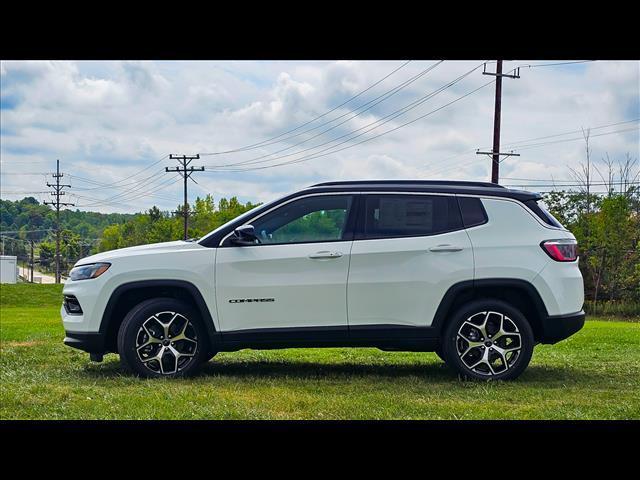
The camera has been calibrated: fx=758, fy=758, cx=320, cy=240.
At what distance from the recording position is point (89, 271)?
730 centimetres

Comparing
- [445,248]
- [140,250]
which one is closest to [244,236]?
[140,250]

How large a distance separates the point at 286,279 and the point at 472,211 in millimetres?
1889

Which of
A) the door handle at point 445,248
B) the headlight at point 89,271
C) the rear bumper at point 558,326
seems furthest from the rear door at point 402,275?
the headlight at point 89,271

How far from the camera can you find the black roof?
7.26 m

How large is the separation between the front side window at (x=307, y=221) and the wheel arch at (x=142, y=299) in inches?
33.1

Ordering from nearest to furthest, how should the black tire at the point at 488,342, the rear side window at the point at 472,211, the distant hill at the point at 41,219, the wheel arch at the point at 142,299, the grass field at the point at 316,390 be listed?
1. the grass field at the point at 316,390
2. the black tire at the point at 488,342
3. the wheel arch at the point at 142,299
4. the rear side window at the point at 472,211
5. the distant hill at the point at 41,219

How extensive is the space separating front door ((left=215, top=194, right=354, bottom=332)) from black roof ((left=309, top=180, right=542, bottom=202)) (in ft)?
1.12

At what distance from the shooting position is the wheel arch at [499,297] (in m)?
7.04

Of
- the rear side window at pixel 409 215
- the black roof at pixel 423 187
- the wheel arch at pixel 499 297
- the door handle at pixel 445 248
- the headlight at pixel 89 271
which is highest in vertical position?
the black roof at pixel 423 187

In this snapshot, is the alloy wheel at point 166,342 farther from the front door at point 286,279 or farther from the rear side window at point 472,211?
the rear side window at point 472,211

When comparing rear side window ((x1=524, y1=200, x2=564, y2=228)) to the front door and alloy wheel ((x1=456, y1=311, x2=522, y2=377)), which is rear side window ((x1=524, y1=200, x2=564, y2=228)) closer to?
alloy wheel ((x1=456, y1=311, x2=522, y2=377))

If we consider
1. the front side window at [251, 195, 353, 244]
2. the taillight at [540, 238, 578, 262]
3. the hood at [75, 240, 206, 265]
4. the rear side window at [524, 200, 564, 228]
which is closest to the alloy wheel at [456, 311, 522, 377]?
the taillight at [540, 238, 578, 262]
